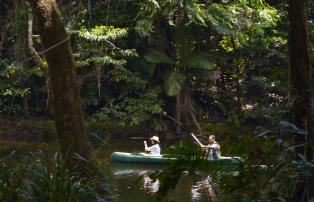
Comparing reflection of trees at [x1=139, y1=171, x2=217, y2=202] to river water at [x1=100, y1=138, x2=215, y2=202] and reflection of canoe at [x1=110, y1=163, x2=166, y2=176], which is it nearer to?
river water at [x1=100, y1=138, x2=215, y2=202]

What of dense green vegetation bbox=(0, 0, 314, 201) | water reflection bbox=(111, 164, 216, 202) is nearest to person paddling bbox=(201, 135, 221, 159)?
water reflection bbox=(111, 164, 216, 202)

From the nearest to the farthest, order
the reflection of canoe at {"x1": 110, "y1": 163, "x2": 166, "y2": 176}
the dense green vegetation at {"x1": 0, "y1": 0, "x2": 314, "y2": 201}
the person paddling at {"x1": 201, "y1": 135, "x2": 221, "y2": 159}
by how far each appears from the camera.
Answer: the person paddling at {"x1": 201, "y1": 135, "x2": 221, "y2": 159} → the reflection of canoe at {"x1": 110, "y1": 163, "x2": 166, "y2": 176} → the dense green vegetation at {"x1": 0, "y1": 0, "x2": 314, "y2": 201}

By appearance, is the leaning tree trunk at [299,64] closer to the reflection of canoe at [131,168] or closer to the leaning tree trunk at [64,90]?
the leaning tree trunk at [64,90]

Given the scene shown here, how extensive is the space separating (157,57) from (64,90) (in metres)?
12.9

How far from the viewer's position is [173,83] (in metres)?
17.6

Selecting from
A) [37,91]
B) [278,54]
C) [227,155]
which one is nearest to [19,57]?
[37,91]

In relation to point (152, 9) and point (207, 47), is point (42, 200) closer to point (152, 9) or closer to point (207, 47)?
point (152, 9)

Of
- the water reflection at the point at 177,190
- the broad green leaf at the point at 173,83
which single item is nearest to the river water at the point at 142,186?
the water reflection at the point at 177,190

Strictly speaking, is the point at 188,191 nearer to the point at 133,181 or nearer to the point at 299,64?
the point at 133,181

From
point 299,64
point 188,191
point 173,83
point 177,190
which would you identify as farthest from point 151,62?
point 299,64

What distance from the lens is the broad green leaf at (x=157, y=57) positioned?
17906 millimetres

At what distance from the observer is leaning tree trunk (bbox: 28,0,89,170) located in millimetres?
5203

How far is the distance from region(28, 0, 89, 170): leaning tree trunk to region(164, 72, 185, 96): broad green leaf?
40.4 feet

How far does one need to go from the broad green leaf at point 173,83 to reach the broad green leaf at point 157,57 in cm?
47
